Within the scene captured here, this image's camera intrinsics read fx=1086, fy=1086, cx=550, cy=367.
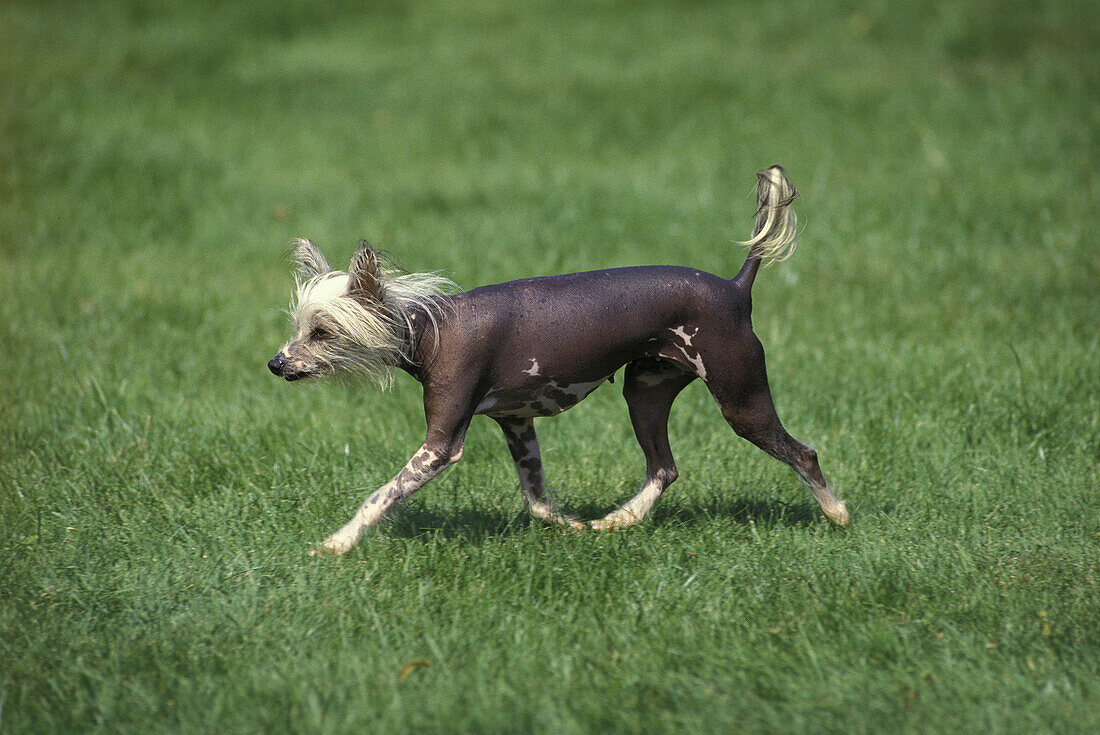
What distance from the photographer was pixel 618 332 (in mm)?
4297

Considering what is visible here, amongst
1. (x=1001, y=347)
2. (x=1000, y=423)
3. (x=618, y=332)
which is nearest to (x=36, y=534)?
(x=618, y=332)

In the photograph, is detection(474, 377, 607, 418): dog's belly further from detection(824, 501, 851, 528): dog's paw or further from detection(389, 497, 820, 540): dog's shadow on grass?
detection(824, 501, 851, 528): dog's paw

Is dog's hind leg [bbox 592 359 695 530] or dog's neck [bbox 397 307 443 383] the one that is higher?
dog's neck [bbox 397 307 443 383]

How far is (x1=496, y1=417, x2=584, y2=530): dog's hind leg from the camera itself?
A: 4758mm

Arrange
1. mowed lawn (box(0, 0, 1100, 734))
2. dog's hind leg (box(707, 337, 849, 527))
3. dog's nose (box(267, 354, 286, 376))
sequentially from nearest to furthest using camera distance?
mowed lawn (box(0, 0, 1100, 734))
dog's nose (box(267, 354, 286, 376))
dog's hind leg (box(707, 337, 849, 527))

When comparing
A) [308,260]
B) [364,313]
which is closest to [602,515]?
[364,313]

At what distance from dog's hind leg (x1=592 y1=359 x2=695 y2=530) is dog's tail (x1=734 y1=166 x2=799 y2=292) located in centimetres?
54

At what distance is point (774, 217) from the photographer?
453 cm

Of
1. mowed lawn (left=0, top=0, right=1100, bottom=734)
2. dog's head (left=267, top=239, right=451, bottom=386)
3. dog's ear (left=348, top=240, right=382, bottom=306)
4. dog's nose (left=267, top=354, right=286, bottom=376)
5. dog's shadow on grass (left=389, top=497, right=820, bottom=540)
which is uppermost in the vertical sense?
dog's ear (left=348, top=240, right=382, bottom=306)

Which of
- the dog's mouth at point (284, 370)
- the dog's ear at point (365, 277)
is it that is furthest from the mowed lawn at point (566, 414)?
the dog's ear at point (365, 277)

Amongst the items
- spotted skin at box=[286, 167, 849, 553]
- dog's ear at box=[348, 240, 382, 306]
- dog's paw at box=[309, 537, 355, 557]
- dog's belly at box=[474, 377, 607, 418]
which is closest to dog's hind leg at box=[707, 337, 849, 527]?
spotted skin at box=[286, 167, 849, 553]

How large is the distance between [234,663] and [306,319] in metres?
1.29

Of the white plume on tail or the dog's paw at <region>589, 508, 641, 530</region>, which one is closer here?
the white plume on tail

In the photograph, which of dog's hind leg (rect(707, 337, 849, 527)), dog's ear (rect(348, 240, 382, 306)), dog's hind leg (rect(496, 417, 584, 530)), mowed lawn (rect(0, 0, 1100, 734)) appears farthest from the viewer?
dog's hind leg (rect(496, 417, 584, 530))
